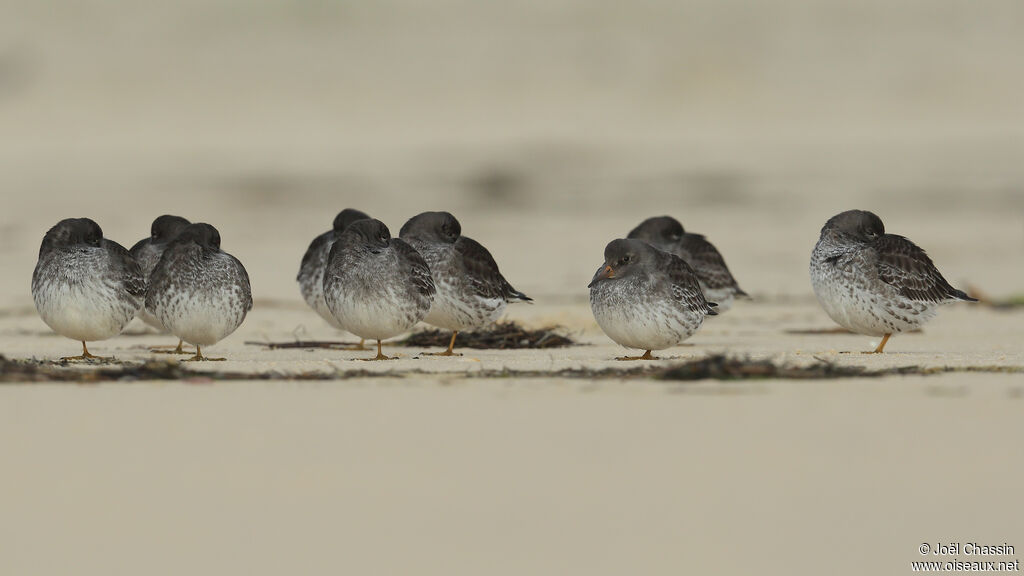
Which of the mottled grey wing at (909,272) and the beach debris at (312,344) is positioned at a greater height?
the mottled grey wing at (909,272)

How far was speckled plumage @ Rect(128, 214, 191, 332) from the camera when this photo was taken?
1220cm

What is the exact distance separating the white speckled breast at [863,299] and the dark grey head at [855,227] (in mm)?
214

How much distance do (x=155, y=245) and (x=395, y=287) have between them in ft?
8.96

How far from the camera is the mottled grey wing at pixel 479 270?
12148mm

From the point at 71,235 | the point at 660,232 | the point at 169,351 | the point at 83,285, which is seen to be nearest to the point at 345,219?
the point at 169,351

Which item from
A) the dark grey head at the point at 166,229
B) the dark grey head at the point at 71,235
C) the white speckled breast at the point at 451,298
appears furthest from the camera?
the dark grey head at the point at 166,229

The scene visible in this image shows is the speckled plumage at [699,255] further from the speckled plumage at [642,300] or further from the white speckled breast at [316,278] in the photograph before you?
the white speckled breast at [316,278]

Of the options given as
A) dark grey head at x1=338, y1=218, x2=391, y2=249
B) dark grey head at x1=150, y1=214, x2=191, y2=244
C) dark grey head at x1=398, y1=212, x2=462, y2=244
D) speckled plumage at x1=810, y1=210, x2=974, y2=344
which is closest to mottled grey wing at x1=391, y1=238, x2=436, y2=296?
dark grey head at x1=338, y1=218, x2=391, y2=249

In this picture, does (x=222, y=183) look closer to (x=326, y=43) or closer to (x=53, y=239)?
(x=326, y=43)

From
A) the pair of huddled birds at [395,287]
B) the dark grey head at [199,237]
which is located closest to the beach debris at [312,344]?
the pair of huddled birds at [395,287]

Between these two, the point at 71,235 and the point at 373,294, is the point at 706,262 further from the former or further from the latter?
the point at 71,235

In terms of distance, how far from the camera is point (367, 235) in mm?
11023

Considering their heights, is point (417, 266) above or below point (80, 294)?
above

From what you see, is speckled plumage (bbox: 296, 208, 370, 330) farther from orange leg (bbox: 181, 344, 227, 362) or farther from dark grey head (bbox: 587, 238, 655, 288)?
dark grey head (bbox: 587, 238, 655, 288)
